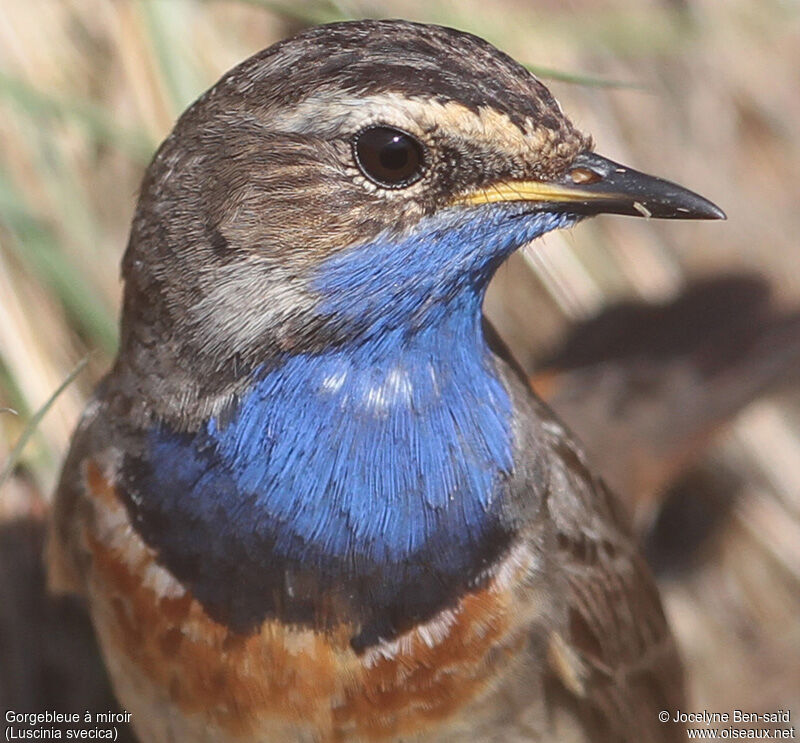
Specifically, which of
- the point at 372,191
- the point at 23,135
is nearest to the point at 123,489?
the point at 372,191

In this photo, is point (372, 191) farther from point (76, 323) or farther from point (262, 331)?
point (76, 323)

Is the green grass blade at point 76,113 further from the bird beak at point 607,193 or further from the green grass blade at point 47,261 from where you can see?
the bird beak at point 607,193

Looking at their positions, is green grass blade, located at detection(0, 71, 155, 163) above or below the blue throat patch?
above

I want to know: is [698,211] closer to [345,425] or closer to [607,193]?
[607,193]

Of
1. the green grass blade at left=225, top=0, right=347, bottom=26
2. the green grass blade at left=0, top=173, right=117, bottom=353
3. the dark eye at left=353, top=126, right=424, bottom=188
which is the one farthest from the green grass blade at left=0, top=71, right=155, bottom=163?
the dark eye at left=353, top=126, right=424, bottom=188

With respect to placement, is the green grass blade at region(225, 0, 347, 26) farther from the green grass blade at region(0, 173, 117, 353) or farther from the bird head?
the bird head

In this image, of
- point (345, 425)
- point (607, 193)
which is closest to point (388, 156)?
point (607, 193)

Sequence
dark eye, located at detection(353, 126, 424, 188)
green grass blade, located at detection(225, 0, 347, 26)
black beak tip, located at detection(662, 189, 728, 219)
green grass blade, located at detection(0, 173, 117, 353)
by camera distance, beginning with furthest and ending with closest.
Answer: green grass blade, located at detection(0, 173, 117, 353) → green grass blade, located at detection(225, 0, 347, 26) → black beak tip, located at detection(662, 189, 728, 219) → dark eye, located at detection(353, 126, 424, 188)
